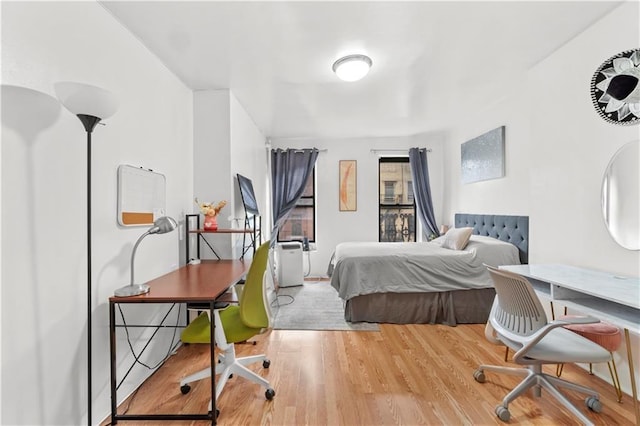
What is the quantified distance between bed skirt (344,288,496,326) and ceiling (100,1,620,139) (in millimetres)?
2113

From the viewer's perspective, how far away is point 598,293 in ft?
4.78

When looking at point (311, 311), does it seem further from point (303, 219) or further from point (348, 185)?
point (348, 185)

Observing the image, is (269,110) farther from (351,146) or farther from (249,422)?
(249,422)

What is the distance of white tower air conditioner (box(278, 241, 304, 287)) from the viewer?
4449mm

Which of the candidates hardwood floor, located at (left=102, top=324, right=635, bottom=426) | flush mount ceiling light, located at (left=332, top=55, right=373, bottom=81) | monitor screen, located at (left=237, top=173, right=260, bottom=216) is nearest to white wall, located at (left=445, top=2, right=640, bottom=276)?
hardwood floor, located at (left=102, top=324, right=635, bottom=426)

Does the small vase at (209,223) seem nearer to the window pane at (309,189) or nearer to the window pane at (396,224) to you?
the window pane at (309,189)

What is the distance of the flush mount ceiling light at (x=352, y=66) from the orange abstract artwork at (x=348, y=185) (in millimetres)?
2619

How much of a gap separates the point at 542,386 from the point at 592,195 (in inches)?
52.1

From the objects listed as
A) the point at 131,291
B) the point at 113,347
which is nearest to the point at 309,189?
the point at 131,291

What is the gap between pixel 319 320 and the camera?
10.2 feet

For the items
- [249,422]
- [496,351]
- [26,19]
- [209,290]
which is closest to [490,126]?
[496,351]

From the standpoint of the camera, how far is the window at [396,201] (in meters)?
5.11

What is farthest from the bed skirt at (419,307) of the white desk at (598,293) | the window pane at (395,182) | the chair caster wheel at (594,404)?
the window pane at (395,182)

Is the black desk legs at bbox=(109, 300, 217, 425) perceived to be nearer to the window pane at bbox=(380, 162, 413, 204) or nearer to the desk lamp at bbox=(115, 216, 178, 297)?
the desk lamp at bbox=(115, 216, 178, 297)
